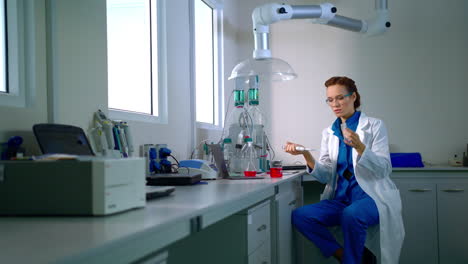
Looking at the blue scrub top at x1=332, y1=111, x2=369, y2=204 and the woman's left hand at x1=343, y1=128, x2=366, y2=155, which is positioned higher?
the woman's left hand at x1=343, y1=128, x2=366, y2=155

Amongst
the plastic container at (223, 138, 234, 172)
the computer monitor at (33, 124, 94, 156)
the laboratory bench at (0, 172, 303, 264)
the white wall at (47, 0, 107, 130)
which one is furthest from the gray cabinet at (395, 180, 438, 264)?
the computer monitor at (33, 124, 94, 156)

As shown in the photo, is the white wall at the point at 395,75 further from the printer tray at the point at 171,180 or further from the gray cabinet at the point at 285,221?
the printer tray at the point at 171,180

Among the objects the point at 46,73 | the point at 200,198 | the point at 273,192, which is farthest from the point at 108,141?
the point at 273,192

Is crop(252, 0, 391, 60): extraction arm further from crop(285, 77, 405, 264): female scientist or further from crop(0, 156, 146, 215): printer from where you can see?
crop(0, 156, 146, 215): printer

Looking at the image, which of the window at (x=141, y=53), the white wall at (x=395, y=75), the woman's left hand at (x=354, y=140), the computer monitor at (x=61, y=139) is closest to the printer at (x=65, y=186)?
the computer monitor at (x=61, y=139)

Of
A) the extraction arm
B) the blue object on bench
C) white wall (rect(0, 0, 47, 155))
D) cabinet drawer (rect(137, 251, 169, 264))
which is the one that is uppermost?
A: the extraction arm

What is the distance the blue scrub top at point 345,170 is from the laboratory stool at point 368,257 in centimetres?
33

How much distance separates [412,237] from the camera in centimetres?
349

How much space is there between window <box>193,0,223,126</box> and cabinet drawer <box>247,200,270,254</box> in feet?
4.64

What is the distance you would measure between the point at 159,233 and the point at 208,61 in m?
2.86

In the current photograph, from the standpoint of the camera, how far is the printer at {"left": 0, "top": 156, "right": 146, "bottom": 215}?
1121mm

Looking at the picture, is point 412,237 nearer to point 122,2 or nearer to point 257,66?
point 257,66

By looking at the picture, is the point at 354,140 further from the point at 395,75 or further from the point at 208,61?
the point at 395,75

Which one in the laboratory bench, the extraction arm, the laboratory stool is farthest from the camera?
the extraction arm
